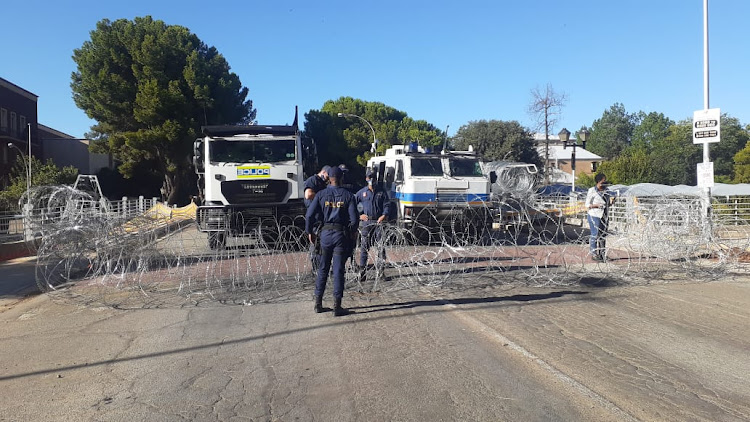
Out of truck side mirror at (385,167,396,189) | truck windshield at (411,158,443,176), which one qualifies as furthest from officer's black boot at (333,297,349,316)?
truck side mirror at (385,167,396,189)

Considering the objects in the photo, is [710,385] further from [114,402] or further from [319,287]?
[114,402]

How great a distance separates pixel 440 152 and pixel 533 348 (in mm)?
10071

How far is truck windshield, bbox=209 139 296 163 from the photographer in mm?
13852

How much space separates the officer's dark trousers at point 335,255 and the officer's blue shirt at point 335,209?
0.56 ft

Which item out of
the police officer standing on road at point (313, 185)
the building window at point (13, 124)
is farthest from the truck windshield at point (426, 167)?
the building window at point (13, 124)

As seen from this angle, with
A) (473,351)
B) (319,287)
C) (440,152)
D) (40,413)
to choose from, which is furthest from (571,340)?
(440,152)

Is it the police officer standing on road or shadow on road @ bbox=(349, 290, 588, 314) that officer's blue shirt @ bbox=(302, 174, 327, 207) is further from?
shadow on road @ bbox=(349, 290, 588, 314)

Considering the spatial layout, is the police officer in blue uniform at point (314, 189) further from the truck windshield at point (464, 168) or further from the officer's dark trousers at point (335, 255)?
the truck windshield at point (464, 168)

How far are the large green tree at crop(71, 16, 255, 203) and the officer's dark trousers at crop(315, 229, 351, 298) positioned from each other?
98.0ft

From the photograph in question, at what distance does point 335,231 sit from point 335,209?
0.29 m

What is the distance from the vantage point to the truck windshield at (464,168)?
1496 cm

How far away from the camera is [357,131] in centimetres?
5103

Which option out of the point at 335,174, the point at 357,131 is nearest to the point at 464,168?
the point at 335,174

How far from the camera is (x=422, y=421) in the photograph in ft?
13.3
